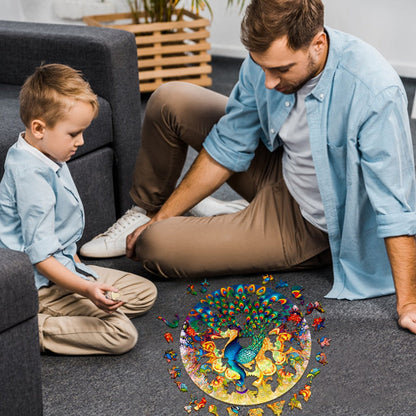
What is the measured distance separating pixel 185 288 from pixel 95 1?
2264 mm

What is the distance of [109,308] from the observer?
1344mm

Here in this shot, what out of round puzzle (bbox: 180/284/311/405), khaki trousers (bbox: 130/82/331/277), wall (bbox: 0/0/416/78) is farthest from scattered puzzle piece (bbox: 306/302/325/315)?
wall (bbox: 0/0/416/78)

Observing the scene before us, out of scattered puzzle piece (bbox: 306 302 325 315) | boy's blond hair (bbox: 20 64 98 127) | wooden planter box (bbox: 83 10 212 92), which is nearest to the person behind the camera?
boy's blond hair (bbox: 20 64 98 127)

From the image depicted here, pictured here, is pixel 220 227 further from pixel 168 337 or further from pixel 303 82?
pixel 303 82

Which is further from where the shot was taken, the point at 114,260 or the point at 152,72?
the point at 152,72

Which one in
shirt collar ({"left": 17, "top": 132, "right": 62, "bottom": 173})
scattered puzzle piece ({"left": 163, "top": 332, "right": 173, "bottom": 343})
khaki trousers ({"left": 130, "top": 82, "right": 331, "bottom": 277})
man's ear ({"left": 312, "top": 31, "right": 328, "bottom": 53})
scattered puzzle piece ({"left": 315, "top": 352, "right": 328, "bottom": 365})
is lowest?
scattered puzzle piece ({"left": 163, "top": 332, "right": 173, "bottom": 343})

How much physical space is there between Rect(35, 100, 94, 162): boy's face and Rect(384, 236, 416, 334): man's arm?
724mm

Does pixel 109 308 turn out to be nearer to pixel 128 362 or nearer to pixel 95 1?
pixel 128 362

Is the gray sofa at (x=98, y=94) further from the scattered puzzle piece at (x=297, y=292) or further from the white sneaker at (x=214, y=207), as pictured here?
the scattered puzzle piece at (x=297, y=292)

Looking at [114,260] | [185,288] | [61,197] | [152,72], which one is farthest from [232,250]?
[152,72]

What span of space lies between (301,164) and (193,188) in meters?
0.32

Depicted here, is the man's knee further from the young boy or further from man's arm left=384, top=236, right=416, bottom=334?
man's arm left=384, top=236, right=416, bottom=334

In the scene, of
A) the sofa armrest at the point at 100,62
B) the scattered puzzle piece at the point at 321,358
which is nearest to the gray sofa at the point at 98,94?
the sofa armrest at the point at 100,62

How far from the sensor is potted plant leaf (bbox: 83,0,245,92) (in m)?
2.99
